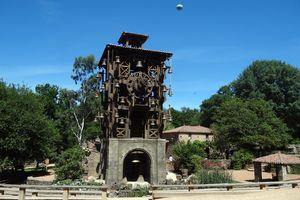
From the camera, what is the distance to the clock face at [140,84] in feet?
102

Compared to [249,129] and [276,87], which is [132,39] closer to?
[249,129]

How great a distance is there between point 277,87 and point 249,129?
1812cm

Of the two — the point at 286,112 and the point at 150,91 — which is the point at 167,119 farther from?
the point at 286,112

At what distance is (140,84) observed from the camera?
31297 mm

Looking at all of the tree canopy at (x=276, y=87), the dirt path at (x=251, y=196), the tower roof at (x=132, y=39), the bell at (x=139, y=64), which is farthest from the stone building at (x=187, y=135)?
the dirt path at (x=251, y=196)

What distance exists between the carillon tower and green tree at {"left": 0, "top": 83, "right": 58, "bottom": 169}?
874 cm

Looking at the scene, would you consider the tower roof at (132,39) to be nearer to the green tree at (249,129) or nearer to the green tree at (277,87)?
the green tree at (249,129)

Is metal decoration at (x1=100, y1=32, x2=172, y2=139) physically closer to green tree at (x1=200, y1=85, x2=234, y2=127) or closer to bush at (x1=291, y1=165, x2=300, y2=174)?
bush at (x1=291, y1=165, x2=300, y2=174)

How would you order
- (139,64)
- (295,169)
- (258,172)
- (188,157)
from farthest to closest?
1. (295,169)
2. (188,157)
3. (139,64)
4. (258,172)

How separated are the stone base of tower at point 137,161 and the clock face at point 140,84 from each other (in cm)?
461

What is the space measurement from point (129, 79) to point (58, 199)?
16515 mm

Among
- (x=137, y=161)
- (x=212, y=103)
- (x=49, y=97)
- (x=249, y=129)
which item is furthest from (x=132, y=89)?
(x=212, y=103)

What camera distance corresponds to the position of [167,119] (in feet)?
106

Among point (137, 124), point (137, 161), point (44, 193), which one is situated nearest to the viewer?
point (44, 193)
